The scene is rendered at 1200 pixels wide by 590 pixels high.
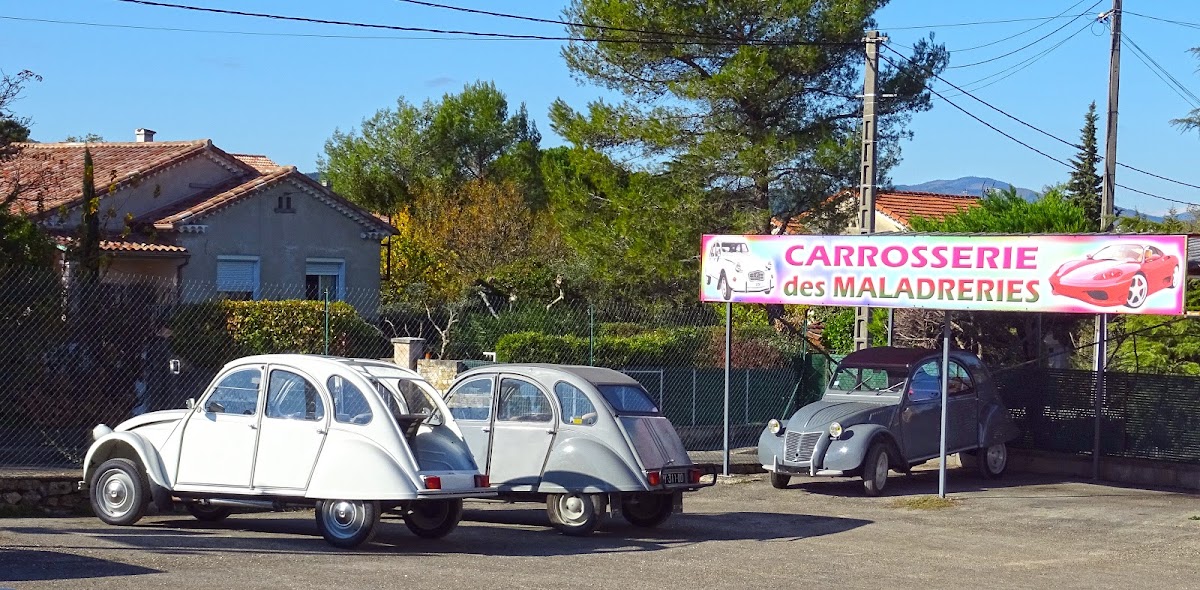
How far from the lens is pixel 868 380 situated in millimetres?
17281

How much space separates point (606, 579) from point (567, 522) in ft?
8.48

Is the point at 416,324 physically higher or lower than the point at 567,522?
higher

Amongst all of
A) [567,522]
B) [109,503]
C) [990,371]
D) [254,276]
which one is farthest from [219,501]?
[254,276]

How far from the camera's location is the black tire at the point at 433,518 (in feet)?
38.1

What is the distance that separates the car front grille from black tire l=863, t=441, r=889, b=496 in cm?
63

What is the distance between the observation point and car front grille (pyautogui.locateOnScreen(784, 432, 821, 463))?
1600 cm

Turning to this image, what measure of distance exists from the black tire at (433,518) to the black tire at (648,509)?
1.85m

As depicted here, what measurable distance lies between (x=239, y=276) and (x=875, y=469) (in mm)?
20283

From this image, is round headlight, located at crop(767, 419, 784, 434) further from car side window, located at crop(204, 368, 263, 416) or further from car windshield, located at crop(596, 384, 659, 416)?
car side window, located at crop(204, 368, 263, 416)

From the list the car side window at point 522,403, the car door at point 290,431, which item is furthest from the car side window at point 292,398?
the car side window at point 522,403

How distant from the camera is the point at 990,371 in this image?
18.6m

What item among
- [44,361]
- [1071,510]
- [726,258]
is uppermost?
[726,258]

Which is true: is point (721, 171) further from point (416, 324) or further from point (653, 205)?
point (416, 324)

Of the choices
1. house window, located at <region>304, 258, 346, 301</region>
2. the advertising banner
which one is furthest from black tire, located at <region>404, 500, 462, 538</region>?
house window, located at <region>304, 258, 346, 301</region>
